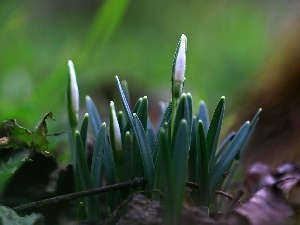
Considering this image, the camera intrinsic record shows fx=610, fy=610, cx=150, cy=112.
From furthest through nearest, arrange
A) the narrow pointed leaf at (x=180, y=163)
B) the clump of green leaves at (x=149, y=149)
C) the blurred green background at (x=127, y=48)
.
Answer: the blurred green background at (x=127, y=48) → the clump of green leaves at (x=149, y=149) → the narrow pointed leaf at (x=180, y=163)

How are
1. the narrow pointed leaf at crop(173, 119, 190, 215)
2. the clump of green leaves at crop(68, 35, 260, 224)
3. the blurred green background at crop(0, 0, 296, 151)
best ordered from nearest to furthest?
the narrow pointed leaf at crop(173, 119, 190, 215) → the clump of green leaves at crop(68, 35, 260, 224) → the blurred green background at crop(0, 0, 296, 151)

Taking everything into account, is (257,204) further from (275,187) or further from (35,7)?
(35,7)

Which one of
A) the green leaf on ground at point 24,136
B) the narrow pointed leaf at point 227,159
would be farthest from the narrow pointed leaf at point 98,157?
the narrow pointed leaf at point 227,159

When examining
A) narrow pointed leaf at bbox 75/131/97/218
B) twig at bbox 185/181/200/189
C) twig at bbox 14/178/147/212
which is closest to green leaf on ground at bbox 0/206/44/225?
twig at bbox 14/178/147/212

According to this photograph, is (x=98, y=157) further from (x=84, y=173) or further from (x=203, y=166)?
(x=203, y=166)

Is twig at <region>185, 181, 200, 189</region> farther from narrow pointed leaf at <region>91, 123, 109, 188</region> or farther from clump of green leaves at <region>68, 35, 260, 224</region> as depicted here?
narrow pointed leaf at <region>91, 123, 109, 188</region>

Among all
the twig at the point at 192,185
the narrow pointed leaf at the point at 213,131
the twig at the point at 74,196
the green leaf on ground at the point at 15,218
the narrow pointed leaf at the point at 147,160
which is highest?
the narrow pointed leaf at the point at 213,131

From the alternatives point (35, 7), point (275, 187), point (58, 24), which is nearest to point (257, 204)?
point (275, 187)

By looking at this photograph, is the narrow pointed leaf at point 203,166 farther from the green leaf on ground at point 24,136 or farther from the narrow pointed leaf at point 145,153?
the green leaf on ground at point 24,136

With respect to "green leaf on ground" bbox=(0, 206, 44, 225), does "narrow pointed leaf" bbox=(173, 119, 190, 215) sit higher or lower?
higher

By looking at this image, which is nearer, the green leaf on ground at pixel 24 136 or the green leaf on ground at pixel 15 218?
the green leaf on ground at pixel 15 218
